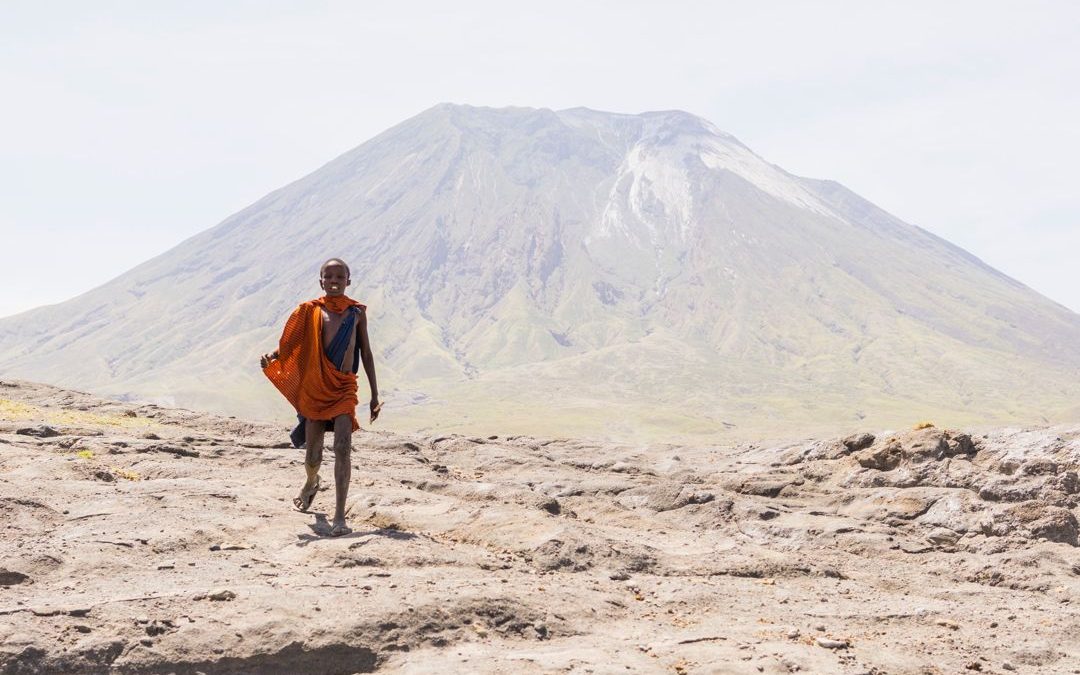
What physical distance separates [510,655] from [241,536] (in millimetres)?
3711

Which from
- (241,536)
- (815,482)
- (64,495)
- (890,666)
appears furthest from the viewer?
(815,482)

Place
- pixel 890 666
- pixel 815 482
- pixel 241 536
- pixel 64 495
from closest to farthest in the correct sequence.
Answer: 1. pixel 890 666
2. pixel 241 536
3. pixel 64 495
4. pixel 815 482

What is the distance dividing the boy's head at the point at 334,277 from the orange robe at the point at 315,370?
0.09m

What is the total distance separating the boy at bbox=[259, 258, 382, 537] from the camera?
9.38m

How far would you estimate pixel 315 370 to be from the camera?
9.39m

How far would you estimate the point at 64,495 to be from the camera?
9453 mm

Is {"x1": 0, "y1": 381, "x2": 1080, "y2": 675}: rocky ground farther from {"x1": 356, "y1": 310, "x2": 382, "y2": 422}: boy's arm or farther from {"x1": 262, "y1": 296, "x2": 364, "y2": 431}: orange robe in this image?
{"x1": 356, "y1": 310, "x2": 382, "y2": 422}: boy's arm

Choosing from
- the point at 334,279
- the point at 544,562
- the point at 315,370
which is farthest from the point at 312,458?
the point at 544,562

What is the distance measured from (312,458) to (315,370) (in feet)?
3.28

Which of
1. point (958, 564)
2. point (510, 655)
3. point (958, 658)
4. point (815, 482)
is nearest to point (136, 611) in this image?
point (510, 655)

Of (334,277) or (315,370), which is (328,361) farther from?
(334,277)

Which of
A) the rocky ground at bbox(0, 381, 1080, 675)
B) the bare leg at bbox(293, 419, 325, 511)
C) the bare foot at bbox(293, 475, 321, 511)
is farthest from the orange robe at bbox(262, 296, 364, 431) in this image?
the rocky ground at bbox(0, 381, 1080, 675)

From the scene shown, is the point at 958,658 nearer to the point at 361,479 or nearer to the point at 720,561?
the point at 720,561

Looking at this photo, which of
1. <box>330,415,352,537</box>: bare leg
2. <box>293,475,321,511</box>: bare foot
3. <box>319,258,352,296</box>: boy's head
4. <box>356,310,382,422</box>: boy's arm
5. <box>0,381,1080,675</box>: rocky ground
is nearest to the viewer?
<box>0,381,1080,675</box>: rocky ground
